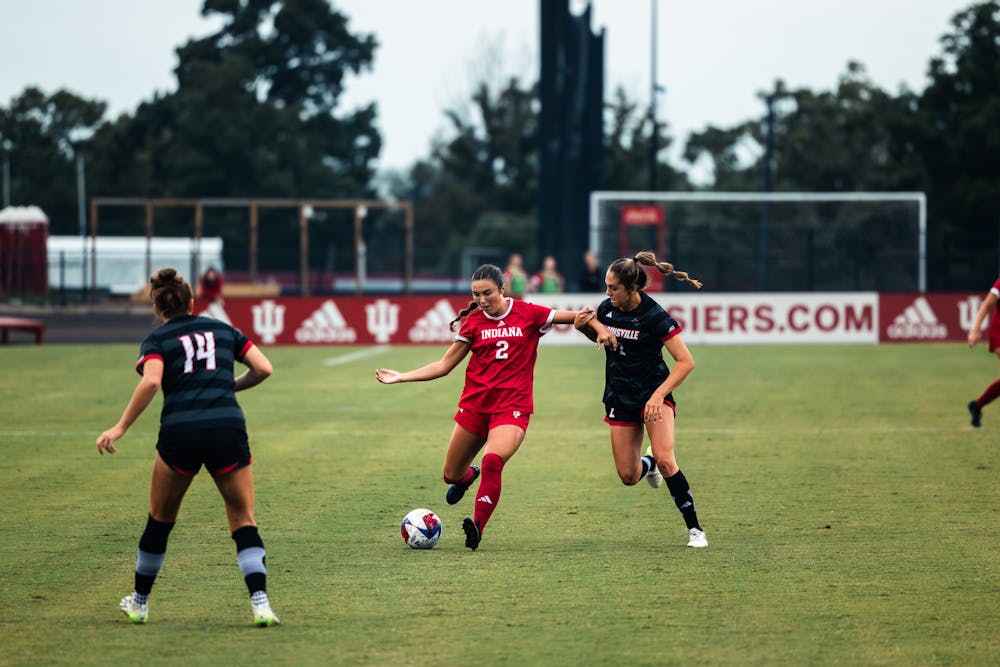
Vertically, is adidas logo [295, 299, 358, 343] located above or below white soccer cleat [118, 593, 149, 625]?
above

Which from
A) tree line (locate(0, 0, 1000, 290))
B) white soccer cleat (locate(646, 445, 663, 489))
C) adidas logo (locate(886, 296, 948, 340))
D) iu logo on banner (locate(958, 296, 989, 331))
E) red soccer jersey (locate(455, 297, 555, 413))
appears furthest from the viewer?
tree line (locate(0, 0, 1000, 290))

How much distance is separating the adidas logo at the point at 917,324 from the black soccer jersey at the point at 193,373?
89.0 ft

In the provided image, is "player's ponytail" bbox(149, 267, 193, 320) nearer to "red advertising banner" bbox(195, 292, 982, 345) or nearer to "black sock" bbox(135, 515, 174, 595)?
"black sock" bbox(135, 515, 174, 595)

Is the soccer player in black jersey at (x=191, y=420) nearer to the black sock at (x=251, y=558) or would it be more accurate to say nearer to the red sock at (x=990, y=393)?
the black sock at (x=251, y=558)

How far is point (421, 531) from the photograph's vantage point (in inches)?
351

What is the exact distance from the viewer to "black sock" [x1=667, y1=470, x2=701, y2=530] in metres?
9.03

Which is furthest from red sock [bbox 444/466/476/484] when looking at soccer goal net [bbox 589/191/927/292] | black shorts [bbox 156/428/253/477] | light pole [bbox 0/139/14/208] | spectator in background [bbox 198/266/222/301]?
light pole [bbox 0/139/14/208]

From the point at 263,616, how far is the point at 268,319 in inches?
984

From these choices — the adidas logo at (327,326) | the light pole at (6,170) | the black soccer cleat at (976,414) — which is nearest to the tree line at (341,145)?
the light pole at (6,170)

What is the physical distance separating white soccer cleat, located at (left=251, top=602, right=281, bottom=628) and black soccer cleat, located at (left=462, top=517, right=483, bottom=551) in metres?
2.13

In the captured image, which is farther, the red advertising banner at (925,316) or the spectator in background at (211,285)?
the red advertising banner at (925,316)

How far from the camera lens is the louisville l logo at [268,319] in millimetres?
31406

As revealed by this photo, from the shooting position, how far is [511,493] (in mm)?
11500

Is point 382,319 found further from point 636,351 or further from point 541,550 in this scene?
A: point 541,550
